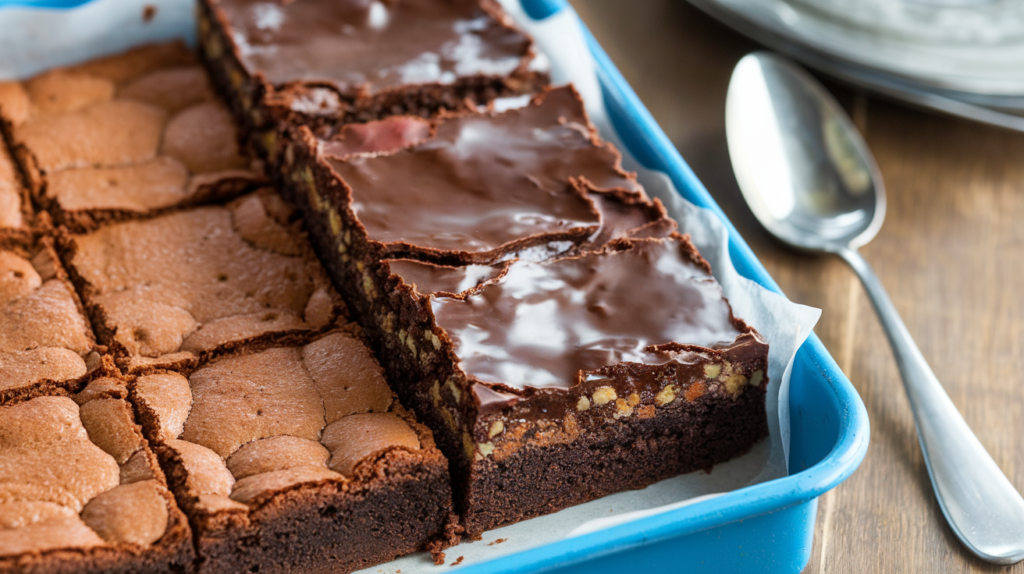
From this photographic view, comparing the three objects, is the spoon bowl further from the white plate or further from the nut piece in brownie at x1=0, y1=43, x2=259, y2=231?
the nut piece in brownie at x1=0, y1=43, x2=259, y2=231

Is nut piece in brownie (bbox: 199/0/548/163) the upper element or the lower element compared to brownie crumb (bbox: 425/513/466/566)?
upper

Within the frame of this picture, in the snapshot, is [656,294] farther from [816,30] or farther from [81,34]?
[81,34]

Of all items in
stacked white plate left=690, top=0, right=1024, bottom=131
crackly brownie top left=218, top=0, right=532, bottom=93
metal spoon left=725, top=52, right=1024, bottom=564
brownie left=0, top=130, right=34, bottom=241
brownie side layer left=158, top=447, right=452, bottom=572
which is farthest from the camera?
stacked white plate left=690, top=0, right=1024, bottom=131

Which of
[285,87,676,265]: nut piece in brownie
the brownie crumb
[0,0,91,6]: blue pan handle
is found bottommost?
the brownie crumb

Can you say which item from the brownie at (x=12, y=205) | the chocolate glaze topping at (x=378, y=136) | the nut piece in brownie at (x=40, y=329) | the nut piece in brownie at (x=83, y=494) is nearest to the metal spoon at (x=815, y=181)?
the chocolate glaze topping at (x=378, y=136)

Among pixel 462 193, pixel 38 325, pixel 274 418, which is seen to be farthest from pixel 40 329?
pixel 462 193

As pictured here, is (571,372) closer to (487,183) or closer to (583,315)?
(583,315)

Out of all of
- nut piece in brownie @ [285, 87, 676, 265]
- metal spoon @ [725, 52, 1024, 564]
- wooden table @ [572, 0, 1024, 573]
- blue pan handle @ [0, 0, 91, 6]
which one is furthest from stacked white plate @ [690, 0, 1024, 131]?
blue pan handle @ [0, 0, 91, 6]
